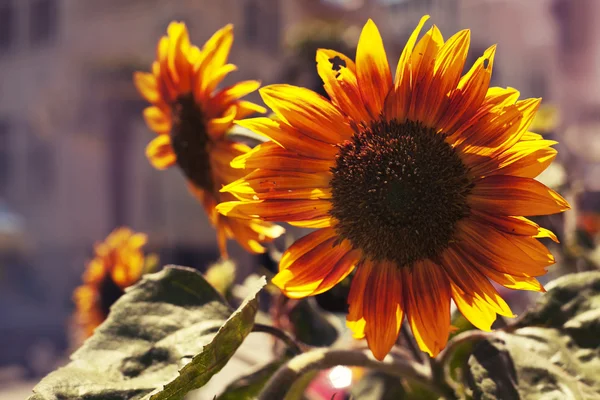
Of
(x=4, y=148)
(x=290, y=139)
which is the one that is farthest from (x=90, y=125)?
(x=290, y=139)

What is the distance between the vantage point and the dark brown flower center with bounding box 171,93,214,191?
43cm

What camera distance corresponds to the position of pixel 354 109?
0.30m

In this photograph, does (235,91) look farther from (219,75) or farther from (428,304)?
(428,304)

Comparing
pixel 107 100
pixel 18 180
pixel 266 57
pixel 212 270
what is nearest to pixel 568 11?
pixel 266 57

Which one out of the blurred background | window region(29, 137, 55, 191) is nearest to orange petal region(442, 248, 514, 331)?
the blurred background

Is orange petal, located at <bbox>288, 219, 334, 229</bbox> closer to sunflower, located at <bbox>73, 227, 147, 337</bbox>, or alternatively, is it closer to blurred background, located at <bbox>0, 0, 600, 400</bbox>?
sunflower, located at <bbox>73, 227, 147, 337</bbox>

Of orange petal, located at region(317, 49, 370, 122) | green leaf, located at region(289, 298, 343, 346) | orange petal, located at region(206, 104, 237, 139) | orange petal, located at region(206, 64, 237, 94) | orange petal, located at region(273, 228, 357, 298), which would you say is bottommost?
green leaf, located at region(289, 298, 343, 346)

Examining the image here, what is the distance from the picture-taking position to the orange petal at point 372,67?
29 centimetres

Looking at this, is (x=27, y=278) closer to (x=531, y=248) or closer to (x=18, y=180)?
(x=18, y=180)

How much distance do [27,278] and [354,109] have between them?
7995 mm

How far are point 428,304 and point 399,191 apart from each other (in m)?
0.06

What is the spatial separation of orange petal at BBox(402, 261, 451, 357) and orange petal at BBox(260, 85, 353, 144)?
0.26 feet

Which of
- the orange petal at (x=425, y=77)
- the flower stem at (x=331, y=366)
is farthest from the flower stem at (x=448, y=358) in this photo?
the orange petal at (x=425, y=77)

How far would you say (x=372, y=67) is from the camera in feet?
0.97
